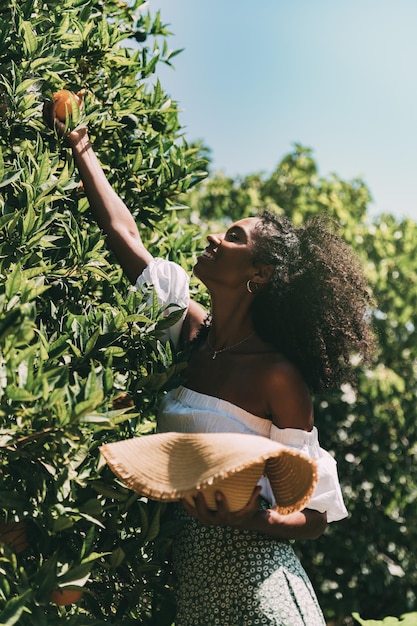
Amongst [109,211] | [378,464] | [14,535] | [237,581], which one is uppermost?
[109,211]

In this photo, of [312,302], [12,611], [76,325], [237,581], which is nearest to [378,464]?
[312,302]

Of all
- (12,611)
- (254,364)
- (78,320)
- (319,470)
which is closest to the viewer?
(12,611)

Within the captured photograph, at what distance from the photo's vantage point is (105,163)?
277 centimetres

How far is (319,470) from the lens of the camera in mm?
2330

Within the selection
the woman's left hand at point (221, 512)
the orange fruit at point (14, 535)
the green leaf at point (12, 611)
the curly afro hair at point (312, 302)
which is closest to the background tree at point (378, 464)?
the curly afro hair at point (312, 302)

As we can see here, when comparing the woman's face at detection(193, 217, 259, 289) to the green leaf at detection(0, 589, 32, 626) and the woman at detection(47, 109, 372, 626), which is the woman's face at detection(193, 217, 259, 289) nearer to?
the woman at detection(47, 109, 372, 626)

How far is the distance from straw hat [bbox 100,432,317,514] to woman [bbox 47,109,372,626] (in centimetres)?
8

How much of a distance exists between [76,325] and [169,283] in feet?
1.73

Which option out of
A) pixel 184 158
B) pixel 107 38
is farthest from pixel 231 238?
pixel 107 38

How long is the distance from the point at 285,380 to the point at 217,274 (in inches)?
16.7

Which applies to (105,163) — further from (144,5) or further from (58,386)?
(58,386)

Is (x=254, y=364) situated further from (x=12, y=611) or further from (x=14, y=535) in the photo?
(x=12, y=611)

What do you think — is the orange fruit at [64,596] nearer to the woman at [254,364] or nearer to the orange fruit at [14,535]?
the orange fruit at [14,535]

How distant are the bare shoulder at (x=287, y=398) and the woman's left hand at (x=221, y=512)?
0.96ft
